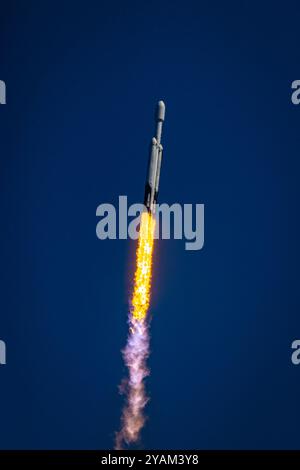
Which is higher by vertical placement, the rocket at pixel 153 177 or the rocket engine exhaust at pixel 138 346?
the rocket at pixel 153 177

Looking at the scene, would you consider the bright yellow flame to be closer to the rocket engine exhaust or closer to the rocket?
the rocket engine exhaust

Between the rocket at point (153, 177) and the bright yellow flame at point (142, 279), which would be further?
the bright yellow flame at point (142, 279)

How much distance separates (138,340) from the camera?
5366 cm

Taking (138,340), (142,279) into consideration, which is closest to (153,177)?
(142,279)

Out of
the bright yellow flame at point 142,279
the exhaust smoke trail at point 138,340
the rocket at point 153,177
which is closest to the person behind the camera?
the rocket at point 153,177

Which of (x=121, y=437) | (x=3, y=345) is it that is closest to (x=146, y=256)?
(x=121, y=437)

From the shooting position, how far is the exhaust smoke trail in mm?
52406

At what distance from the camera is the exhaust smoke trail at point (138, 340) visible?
52406 mm

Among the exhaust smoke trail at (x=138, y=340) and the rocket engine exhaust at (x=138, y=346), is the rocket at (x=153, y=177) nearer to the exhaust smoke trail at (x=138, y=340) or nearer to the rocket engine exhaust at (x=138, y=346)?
the rocket engine exhaust at (x=138, y=346)

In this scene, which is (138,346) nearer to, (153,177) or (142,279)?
(142,279)

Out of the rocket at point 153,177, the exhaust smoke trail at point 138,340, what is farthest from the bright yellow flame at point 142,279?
the rocket at point 153,177

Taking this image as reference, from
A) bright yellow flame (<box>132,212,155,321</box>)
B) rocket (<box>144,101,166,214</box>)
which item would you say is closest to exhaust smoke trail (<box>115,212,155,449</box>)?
bright yellow flame (<box>132,212,155,321</box>)
